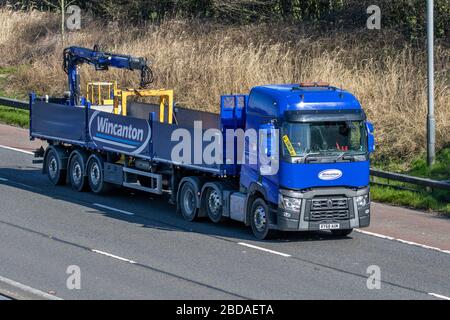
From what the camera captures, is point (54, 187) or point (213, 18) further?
point (213, 18)

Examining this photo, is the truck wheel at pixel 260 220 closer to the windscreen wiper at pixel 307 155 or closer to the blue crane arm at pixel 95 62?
the windscreen wiper at pixel 307 155

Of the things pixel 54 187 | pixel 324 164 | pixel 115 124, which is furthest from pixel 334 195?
pixel 54 187

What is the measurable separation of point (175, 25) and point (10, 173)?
14.7 metres

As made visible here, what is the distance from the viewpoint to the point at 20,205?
22688mm

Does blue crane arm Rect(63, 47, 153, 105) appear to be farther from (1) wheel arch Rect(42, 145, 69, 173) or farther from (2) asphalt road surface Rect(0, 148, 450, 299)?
(2) asphalt road surface Rect(0, 148, 450, 299)

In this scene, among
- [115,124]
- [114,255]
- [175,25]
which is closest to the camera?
[114,255]

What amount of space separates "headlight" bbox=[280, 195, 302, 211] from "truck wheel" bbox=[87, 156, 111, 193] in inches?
242

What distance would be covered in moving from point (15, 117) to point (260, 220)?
55.2 ft

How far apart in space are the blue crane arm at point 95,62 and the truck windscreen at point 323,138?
720 centimetres

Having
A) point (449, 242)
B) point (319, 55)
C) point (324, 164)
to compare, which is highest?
point (319, 55)

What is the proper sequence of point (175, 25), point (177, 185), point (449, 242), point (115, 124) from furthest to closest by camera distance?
point (175, 25) → point (115, 124) → point (177, 185) → point (449, 242)

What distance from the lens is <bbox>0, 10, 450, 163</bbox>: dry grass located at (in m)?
28.3

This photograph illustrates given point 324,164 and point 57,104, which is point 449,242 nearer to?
point 324,164

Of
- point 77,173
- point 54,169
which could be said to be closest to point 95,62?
point 54,169
